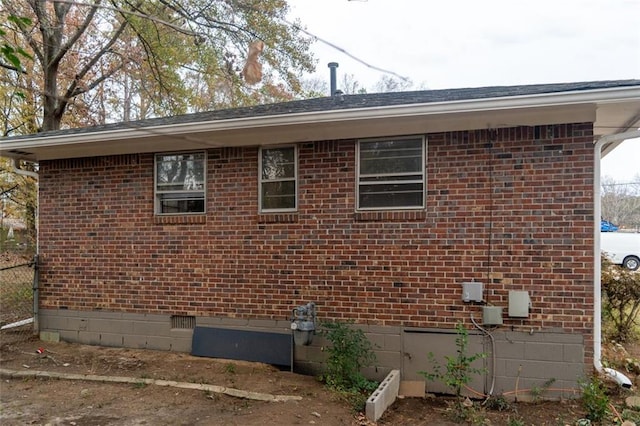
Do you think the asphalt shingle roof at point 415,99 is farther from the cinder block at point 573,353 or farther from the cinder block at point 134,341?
the cinder block at point 134,341

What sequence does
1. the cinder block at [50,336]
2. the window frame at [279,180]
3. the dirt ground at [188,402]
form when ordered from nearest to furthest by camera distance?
the dirt ground at [188,402]
the window frame at [279,180]
the cinder block at [50,336]

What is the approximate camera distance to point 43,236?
23.1ft

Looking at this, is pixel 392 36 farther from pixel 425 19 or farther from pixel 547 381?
pixel 547 381

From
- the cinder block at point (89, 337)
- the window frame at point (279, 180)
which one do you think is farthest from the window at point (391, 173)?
the cinder block at point (89, 337)

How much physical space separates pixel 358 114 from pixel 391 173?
38.6 inches

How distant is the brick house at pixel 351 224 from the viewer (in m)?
4.96

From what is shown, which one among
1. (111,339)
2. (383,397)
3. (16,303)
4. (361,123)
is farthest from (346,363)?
(16,303)

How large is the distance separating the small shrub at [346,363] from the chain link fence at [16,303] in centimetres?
509

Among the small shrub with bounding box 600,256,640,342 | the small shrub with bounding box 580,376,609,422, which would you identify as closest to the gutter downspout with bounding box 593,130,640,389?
the small shrub with bounding box 580,376,609,422

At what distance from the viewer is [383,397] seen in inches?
178

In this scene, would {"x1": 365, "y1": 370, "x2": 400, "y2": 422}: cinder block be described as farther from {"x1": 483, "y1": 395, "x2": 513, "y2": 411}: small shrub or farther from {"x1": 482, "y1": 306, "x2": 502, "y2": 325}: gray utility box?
{"x1": 482, "y1": 306, "x2": 502, "y2": 325}: gray utility box

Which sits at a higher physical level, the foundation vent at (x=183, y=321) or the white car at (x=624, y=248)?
the white car at (x=624, y=248)

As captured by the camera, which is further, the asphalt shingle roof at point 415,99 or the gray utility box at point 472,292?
the gray utility box at point 472,292

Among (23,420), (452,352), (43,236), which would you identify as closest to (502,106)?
(452,352)
